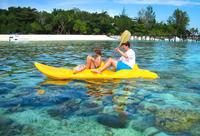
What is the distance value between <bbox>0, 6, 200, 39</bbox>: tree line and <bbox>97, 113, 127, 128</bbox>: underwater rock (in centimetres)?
5925

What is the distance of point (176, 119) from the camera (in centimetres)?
631

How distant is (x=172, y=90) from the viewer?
30.9 ft

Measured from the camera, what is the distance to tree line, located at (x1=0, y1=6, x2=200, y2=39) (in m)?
68.4

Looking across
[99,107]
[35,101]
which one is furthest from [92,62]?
[99,107]

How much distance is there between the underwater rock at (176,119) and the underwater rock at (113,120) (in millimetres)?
649

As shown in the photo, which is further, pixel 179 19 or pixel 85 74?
pixel 179 19

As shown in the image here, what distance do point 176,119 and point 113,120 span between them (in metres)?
1.23

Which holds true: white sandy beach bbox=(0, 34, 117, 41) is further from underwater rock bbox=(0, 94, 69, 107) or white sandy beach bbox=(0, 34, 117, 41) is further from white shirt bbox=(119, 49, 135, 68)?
underwater rock bbox=(0, 94, 69, 107)

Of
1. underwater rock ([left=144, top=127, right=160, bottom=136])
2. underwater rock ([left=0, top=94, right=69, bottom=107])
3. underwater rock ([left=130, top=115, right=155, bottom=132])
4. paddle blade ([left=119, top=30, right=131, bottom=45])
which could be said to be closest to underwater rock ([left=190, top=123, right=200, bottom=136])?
underwater rock ([left=144, top=127, right=160, bottom=136])

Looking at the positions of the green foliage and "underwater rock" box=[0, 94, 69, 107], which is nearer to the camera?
"underwater rock" box=[0, 94, 69, 107]

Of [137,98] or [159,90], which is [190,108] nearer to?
[137,98]

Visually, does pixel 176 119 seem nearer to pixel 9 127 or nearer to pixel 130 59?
pixel 9 127

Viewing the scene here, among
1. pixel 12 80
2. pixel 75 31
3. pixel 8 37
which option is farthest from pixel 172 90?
pixel 75 31

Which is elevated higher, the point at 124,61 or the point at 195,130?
the point at 124,61
